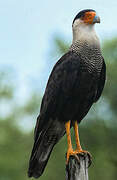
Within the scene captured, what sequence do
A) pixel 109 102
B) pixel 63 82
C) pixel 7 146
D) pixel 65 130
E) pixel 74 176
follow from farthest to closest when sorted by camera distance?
pixel 7 146, pixel 109 102, pixel 65 130, pixel 63 82, pixel 74 176

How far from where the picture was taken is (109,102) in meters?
16.3

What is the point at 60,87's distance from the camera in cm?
506

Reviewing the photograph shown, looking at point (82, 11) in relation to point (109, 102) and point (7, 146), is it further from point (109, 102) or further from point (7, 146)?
point (7, 146)

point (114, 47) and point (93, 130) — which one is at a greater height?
point (114, 47)

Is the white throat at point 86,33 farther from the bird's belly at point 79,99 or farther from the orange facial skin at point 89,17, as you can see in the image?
the bird's belly at point 79,99

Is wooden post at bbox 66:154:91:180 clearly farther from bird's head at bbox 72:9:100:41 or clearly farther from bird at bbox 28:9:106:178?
bird's head at bbox 72:9:100:41

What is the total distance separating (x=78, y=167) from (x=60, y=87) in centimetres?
109

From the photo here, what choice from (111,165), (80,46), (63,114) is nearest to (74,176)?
(63,114)

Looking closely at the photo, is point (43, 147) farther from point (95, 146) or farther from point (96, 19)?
point (95, 146)

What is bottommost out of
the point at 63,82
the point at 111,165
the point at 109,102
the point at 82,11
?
the point at 63,82

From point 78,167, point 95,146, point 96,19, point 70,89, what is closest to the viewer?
point 78,167

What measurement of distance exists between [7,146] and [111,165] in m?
4.19

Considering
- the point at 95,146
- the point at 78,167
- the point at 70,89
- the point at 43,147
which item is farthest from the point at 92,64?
the point at 95,146

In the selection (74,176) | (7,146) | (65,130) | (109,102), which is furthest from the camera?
(7,146)
